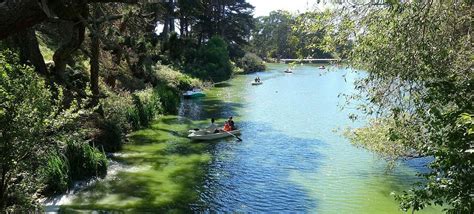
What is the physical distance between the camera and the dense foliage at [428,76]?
5211mm

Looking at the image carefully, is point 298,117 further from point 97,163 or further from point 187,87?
point 97,163

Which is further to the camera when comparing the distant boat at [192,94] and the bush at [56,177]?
the distant boat at [192,94]

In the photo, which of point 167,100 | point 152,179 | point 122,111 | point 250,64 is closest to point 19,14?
point 152,179

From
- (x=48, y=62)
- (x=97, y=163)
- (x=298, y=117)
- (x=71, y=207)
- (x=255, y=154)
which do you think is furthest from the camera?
(x=298, y=117)

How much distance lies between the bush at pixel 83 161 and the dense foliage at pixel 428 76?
962 cm

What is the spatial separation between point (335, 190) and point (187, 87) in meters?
29.4

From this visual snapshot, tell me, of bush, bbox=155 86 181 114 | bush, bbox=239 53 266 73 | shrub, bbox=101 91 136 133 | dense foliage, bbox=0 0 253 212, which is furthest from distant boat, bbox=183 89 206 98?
bush, bbox=239 53 266 73

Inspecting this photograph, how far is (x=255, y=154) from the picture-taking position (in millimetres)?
20484

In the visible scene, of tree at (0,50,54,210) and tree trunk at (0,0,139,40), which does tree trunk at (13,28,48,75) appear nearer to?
tree at (0,50,54,210)

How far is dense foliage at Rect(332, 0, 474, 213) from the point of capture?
17.1 ft

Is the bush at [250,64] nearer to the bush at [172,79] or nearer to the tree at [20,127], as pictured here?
the bush at [172,79]

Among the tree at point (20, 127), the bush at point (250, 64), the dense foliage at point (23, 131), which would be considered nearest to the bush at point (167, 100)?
the dense foliage at point (23, 131)

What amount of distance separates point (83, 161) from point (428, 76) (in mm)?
11788

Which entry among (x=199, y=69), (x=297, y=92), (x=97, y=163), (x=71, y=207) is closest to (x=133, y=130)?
(x=97, y=163)
